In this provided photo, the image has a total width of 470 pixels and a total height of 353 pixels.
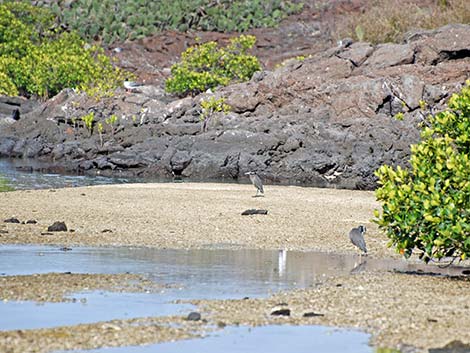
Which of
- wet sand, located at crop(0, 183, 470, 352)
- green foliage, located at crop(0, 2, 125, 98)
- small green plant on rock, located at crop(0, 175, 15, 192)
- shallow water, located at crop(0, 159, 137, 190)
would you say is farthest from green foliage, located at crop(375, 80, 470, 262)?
green foliage, located at crop(0, 2, 125, 98)

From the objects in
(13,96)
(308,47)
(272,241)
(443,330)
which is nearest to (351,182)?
(272,241)

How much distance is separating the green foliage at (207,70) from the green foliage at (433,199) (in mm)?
39667

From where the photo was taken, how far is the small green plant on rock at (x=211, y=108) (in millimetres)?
42406

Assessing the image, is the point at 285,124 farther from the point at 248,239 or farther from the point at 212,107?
the point at 248,239

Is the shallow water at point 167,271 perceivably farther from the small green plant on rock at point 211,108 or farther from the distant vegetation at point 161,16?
the distant vegetation at point 161,16

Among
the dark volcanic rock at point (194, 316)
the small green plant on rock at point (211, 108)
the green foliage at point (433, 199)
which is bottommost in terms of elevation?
the dark volcanic rock at point (194, 316)

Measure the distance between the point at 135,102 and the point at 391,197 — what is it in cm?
3489

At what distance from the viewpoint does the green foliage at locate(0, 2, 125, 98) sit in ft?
193

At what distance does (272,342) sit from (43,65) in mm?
50950

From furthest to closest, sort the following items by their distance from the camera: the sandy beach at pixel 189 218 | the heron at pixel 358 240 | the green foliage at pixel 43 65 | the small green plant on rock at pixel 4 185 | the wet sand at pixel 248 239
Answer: the green foliage at pixel 43 65 → the small green plant on rock at pixel 4 185 → the sandy beach at pixel 189 218 → the heron at pixel 358 240 → the wet sand at pixel 248 239

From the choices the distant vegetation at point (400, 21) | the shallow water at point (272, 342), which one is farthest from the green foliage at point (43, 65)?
the shallow water at point (272, 342)

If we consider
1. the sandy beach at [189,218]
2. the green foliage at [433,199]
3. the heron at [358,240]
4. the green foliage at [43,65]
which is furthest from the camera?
the green foliage at [43,65]

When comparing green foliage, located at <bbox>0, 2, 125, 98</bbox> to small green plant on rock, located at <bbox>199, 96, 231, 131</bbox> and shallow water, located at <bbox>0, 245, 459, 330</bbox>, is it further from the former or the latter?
shallow water, located at <bbox>0, 245, 459, 330</bbox>

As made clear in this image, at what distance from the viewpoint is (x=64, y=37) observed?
71062mm
